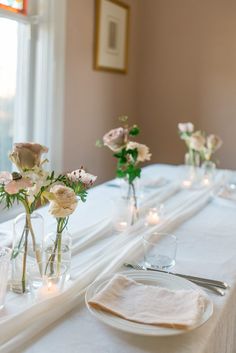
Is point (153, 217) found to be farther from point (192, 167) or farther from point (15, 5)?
point (15, 5)

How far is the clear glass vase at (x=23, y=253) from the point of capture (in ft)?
3.27

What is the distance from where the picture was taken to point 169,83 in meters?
3.69

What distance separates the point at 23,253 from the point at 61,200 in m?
0.19

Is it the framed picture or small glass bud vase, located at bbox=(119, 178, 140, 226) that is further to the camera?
the framed picture

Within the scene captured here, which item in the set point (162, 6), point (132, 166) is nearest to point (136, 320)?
point (132, 166)

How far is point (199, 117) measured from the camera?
363cm

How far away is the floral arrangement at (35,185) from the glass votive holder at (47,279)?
0.03 meters

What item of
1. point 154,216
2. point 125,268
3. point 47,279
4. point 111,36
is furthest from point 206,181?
point 111,36

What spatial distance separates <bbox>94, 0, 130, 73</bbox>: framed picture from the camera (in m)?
3.04

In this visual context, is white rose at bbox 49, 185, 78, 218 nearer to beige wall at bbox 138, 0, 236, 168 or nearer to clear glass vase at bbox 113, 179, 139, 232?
clear glass vase at bbox 113, 179, 139, 232

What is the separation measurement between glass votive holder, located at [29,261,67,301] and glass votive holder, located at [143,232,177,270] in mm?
312

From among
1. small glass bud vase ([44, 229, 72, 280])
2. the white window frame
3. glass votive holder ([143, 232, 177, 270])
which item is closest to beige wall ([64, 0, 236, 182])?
the white window frame

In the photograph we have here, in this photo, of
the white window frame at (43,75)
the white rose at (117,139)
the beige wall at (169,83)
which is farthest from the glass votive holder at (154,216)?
the beige wall at (169,83)

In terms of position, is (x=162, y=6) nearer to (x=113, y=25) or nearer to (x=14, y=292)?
(x=113, y=25)
